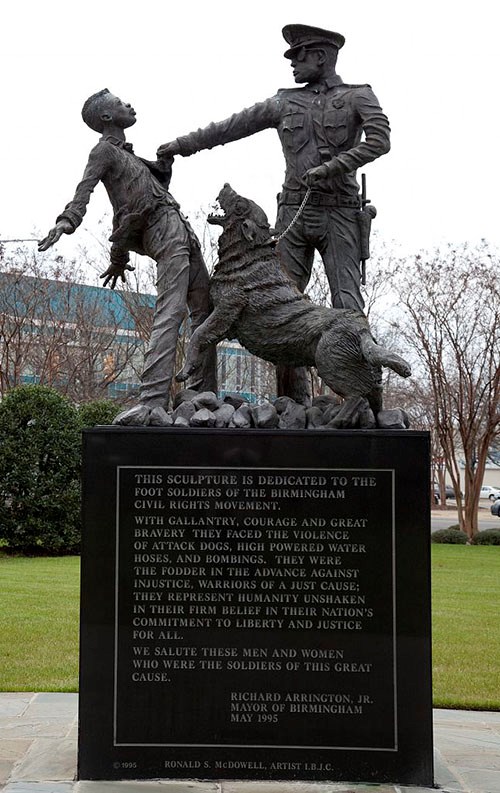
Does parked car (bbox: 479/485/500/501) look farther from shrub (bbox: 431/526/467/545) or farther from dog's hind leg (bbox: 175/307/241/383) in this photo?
dog's hind leg (bbox: 175/307/241/383)

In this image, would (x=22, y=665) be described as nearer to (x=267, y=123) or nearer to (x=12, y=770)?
(x=12, y=770)

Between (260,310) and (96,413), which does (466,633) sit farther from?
(96,413)

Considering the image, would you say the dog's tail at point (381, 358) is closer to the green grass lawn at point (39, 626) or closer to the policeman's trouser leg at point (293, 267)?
the policeman's trouser leg at point (293, 267)

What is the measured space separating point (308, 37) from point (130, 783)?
4819mm

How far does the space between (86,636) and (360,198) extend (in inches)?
134

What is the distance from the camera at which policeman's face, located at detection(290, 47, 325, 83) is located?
20.7ft

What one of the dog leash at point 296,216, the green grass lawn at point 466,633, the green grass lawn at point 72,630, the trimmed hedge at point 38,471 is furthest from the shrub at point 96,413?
the dog leash at point 296,216

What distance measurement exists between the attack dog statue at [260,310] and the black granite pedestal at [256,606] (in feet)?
2.10

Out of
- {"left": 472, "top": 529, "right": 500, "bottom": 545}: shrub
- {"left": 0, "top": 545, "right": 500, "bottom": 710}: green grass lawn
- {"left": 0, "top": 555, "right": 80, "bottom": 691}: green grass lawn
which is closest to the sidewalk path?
{"left": 0, "top": 545, "right": 500, "bottom": 710}: green grass lawn

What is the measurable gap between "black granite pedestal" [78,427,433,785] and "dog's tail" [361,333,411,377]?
40 centimetres

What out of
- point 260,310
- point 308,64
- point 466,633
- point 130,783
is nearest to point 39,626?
point 466,633

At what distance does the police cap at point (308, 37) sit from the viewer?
625 centimetres

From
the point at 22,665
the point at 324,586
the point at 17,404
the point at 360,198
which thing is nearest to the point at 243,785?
the point at 324,586

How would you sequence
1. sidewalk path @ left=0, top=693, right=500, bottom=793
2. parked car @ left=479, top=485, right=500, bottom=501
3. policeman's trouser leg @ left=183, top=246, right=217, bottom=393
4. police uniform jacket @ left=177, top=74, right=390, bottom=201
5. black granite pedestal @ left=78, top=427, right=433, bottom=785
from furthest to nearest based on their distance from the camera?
1. parked car @ left=479, top=485, right=500, bottom=501
2. police uniform jacket @ left=177, top=74, right=390, bottom=201
3. policeman's trouser leg @ left=183, top=246, right=217, bottom=393
4. black granite pedestal @ left=78, top=427, right=433, bottom=785
5. sidewalk path @ left=0, top=693, right=500, bottom=793
